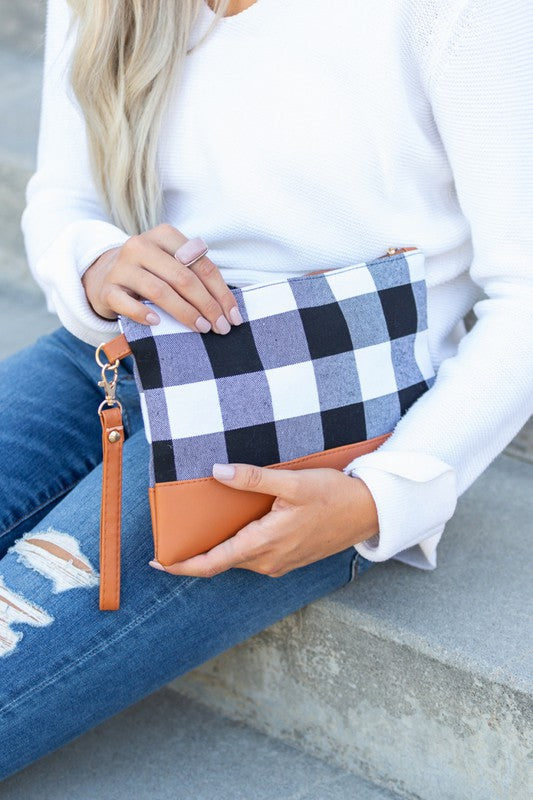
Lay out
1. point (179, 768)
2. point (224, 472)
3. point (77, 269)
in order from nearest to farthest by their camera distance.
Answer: point (224, 472)
point (77, 269)
point (179, 768)

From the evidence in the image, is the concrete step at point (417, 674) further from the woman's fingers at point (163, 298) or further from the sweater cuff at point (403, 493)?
the woman's fingers at point (163, 298)

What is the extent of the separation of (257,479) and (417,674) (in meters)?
0.38

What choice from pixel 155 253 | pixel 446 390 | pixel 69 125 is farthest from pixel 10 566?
pixel 69 125

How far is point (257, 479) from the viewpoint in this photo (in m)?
0.97

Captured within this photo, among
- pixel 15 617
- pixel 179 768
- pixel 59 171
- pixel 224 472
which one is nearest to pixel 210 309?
pixel 224 472

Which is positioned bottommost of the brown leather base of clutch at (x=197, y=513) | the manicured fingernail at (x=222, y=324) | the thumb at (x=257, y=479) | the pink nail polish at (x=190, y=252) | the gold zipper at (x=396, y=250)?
the brown leather base of clutch at (x=197, y=513)

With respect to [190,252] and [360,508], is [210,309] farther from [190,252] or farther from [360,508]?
[360,508]

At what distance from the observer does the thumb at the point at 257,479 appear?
0.97 m

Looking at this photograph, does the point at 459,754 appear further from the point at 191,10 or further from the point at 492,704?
the point at 191,10

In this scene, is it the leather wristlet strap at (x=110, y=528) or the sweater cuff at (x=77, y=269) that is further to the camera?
the sweater cuff at (x=77, y=269)

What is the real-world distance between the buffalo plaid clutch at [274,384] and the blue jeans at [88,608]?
0.10 m

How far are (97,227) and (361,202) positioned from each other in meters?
0.35

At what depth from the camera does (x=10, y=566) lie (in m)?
1.09

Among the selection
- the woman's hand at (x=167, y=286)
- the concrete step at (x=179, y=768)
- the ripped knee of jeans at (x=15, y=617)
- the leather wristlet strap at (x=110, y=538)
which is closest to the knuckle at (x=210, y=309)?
the woman's hand at (x=167, y=286)
